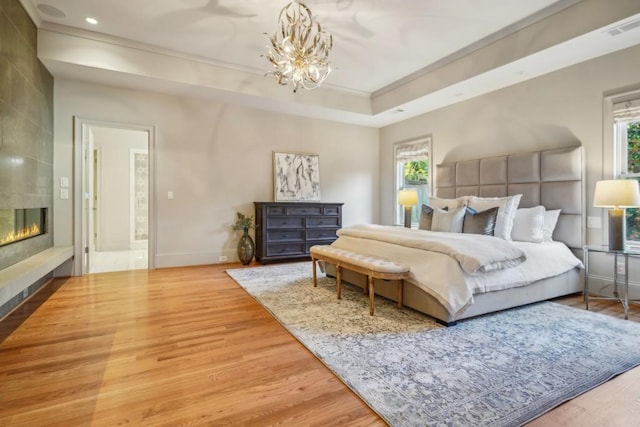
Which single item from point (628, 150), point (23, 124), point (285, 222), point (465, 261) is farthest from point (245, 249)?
point (628, 150)

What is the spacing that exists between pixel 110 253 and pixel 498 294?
277 inches

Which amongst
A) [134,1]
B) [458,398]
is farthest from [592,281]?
[134,1]

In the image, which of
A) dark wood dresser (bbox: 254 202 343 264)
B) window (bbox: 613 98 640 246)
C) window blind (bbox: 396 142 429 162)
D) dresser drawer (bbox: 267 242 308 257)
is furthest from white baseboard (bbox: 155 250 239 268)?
window (bbox: 613 98 640 246)

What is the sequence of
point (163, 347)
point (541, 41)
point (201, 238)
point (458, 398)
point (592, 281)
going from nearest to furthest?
point (458, 398) < point (163, 347) < point (541, 41) < point (592, 281) < point (201, 238)

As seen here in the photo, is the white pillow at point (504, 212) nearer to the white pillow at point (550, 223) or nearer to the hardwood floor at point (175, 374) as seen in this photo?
the white pillow at point (550, 223)

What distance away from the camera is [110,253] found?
6562mm

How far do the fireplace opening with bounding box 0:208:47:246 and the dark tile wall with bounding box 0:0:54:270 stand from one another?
6 cm

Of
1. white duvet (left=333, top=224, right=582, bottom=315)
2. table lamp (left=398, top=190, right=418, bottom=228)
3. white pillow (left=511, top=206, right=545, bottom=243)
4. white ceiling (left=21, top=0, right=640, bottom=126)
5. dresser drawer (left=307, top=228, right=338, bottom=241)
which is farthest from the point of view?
dresser drawer (left=307, top=228, right=338, bottom=241)

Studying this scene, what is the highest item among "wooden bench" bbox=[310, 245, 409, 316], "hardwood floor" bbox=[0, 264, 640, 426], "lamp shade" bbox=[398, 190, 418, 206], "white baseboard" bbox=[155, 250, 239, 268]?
"lamp shade" bbox=[398, 190, 418, 206]

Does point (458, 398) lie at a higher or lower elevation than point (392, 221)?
lower

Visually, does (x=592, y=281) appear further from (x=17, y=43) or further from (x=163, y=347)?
(x=17, y=43)

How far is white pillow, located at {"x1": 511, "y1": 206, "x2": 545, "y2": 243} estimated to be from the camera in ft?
11.8

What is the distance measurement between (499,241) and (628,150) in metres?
1.86

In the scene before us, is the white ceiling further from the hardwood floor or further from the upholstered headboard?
the hardwood floor
